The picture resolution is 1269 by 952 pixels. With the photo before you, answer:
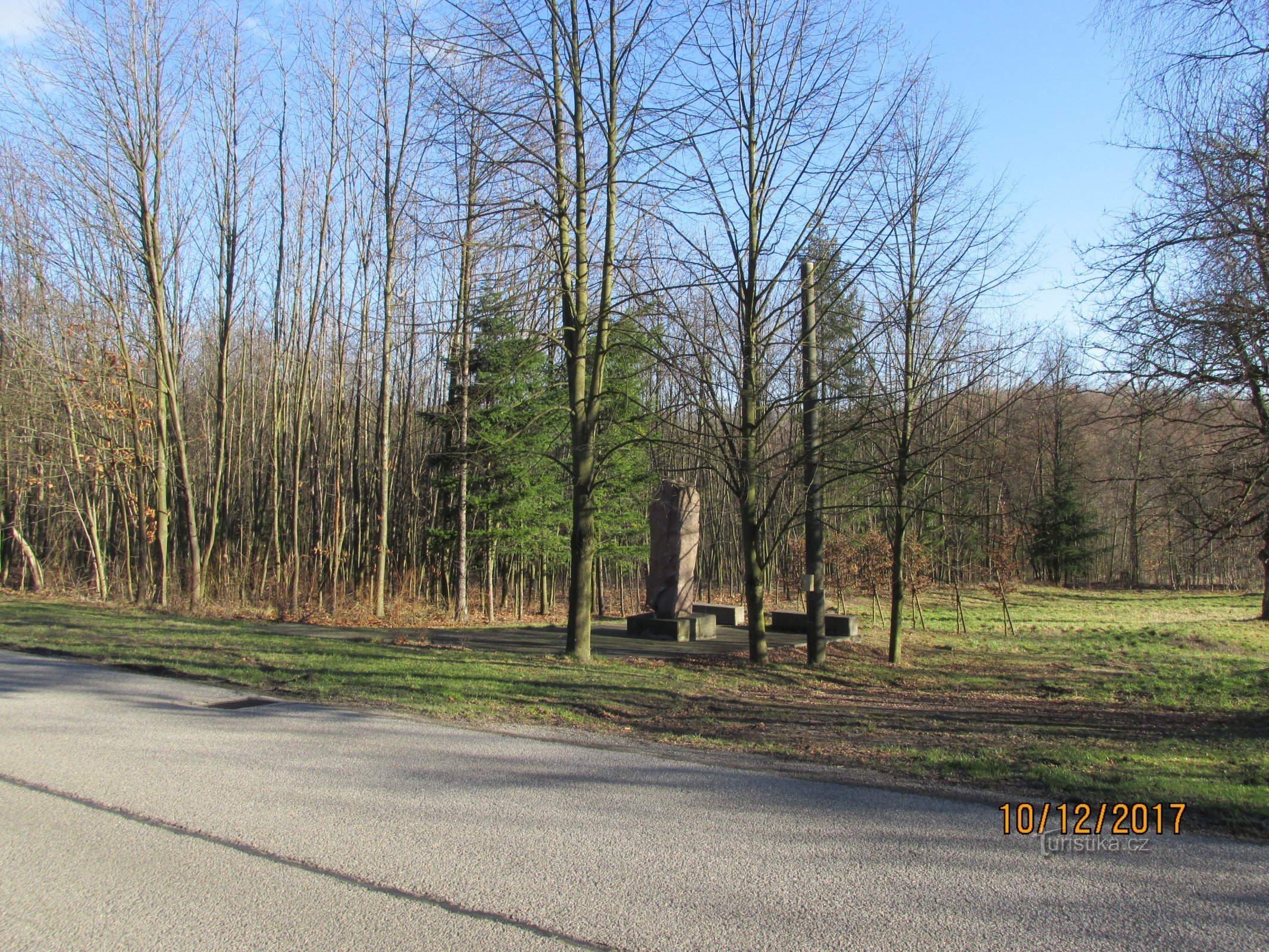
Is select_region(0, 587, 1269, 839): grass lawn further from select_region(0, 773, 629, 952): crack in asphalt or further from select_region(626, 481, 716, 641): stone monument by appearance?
select_region(0, 773, 629, 952): crack in asphalt

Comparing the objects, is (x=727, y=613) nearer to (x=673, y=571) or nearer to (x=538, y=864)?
(x=673, y=571)

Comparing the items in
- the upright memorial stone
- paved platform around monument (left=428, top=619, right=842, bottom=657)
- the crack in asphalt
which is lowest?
paved platform around monument (left=428, top=619, right=842, bottom=657)

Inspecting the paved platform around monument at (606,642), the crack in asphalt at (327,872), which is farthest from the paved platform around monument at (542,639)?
the crack in asphalt at (327,872)

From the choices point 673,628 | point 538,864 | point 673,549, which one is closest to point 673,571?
point 673,549

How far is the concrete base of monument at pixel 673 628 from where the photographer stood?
16188 millimetres

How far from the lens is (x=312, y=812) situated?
4988mm

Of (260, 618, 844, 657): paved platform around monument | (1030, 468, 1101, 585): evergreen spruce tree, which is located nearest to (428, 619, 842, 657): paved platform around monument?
(260, 618, 844, 657): paved platform around monument

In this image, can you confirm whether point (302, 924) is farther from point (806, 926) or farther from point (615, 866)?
point (806, 926)

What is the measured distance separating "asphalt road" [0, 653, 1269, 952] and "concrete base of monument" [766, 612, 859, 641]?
11.3 metres

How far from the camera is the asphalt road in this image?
349 centimetres

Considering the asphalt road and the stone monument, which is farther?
the stone monument

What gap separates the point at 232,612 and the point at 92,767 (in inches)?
555

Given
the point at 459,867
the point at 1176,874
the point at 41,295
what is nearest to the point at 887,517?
the point at 1176,874

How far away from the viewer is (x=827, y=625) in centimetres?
1728
